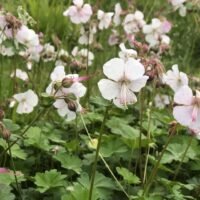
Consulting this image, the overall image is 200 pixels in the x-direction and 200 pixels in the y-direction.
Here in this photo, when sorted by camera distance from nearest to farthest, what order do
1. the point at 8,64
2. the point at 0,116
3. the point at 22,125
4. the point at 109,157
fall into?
the point at 0,116 < the point at 109,157 < the point at 22,125 < the point at 8,64

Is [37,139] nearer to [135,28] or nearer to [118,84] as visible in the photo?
[118,84]

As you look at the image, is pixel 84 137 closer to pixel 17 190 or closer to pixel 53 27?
pixel 17 190

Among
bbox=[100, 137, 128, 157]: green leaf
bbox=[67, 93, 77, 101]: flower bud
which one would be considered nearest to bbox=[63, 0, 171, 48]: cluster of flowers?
bbox=[100, 137, 128, 157]: green leaf

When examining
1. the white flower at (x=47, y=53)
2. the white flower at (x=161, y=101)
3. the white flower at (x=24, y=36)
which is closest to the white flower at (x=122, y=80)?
the white flower at (x=24, y=36)

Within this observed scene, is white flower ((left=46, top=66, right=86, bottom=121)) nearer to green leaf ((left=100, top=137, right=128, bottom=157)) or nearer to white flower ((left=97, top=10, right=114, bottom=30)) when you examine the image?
green leaf ((left=100, top=137, right=128, bottom=157))

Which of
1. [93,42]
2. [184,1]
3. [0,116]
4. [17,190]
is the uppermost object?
[184,1]

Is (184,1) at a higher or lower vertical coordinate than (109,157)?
higher

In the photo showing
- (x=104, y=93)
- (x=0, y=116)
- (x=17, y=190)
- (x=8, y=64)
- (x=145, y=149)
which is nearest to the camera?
(x=104, y=93)

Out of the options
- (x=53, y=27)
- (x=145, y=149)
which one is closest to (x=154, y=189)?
(x=145, y=149)

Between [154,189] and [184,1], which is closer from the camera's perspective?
[154,189]
